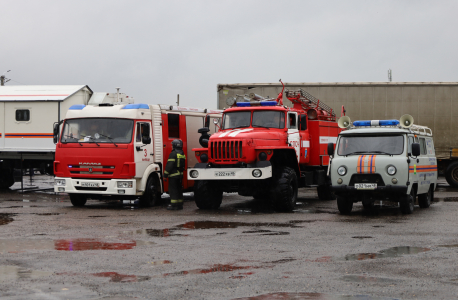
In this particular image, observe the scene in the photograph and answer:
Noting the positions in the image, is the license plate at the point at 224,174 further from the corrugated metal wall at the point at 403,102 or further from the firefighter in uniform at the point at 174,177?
the corrugated metal wall at the point at 403,102

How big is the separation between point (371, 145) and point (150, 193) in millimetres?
5973

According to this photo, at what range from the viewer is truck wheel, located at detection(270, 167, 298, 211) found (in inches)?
578

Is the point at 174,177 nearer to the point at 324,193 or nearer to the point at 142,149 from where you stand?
the point at 142,149

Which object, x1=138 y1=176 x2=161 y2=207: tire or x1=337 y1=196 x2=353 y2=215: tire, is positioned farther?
x1=138 y1=176 x2=161 y2=207: tire

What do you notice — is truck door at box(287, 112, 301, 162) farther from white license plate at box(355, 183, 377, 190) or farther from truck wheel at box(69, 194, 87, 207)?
truck wheel at box(69, 194, 87, 207)

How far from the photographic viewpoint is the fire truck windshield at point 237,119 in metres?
15.8

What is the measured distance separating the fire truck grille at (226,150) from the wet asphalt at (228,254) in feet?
4.49

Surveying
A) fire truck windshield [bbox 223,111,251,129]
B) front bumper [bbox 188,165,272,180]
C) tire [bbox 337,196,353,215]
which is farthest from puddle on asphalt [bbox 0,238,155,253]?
fire truck windshield [bbox 223,111,251,129]

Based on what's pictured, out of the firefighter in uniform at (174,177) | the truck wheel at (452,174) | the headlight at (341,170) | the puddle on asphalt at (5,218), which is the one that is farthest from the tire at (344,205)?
the truck wheel at (452,174)

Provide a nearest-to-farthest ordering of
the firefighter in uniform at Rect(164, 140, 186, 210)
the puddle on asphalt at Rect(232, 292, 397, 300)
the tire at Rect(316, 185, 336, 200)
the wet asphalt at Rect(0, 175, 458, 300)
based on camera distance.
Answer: the puddle on asphalt at Rect(232, 292, 397, 300) → the wet asphalt at Rect(0, 175, 458, 300) → the firefighter in uniform at Rect(164, 140, 186, 210) → the tire at Rect(316, 185, 336, 200)

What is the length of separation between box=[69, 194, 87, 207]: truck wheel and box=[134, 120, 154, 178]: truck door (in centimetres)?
200

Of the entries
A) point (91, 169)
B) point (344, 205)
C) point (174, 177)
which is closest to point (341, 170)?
point (344, 205)

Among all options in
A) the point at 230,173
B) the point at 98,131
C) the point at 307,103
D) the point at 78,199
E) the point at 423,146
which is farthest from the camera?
the point at 307,103

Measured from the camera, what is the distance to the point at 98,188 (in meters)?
15.8
